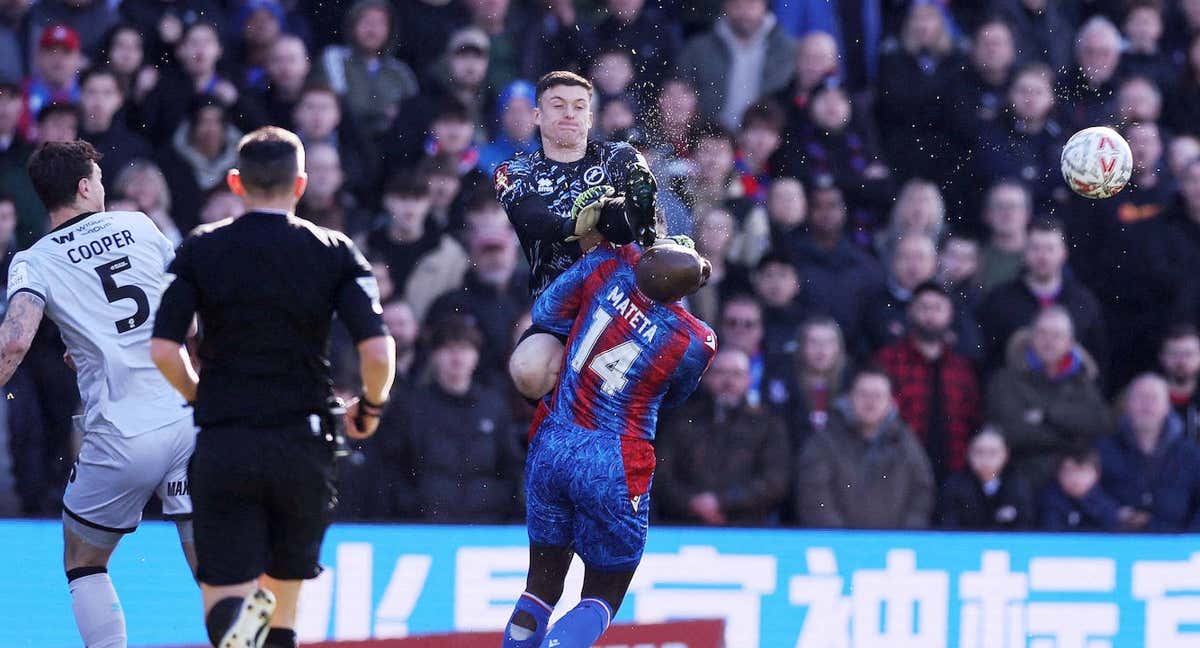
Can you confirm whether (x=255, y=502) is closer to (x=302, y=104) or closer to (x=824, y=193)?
(x=302, y=104)

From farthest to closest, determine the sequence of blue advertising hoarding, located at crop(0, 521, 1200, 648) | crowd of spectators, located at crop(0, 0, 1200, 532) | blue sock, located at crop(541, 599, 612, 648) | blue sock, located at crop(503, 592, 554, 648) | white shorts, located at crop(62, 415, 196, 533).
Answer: crowd of spectators, located at crop(0, 0, 1200, 532) < blue advertising hoarding, located at crop(0, 521, 1200, 648) < white shorts, located at crop(62, 415, 196, 533) < blue sock, located at crop(503, 592, 554, 648) < blue sock, located at crop(541, 599, 612, 648)

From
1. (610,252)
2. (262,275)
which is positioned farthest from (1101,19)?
(262,275)

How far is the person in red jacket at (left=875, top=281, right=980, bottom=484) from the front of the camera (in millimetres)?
12359

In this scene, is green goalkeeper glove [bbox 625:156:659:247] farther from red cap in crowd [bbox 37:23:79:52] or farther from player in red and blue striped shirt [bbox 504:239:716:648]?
red cap in crowd [bbox 37:23:79:52]

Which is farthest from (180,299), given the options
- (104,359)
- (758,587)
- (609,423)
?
(758,587)

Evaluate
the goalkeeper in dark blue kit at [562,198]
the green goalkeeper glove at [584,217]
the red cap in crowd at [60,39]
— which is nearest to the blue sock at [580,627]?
the goalkeeper in dark blue kit at [562,198]

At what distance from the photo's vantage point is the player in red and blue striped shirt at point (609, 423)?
769 centimetres

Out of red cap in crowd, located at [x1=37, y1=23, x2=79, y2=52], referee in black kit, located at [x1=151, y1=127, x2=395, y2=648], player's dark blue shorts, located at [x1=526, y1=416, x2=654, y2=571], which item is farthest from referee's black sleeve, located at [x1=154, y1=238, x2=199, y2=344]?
red cap in crowd, located at [x1=37, y1=23, x2=79, y2=52]

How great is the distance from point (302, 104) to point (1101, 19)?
5996 millimetres

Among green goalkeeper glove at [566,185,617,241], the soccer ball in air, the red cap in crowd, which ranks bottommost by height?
A: green goalkeeper glove at [566,185,617,241]

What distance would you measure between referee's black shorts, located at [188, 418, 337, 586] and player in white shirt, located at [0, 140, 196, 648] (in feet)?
4.02

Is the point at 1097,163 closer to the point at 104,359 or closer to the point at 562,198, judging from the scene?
the point at 562,198

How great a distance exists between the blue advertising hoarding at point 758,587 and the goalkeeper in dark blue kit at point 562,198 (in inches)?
105

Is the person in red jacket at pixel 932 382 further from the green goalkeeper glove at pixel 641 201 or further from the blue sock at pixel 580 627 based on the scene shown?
the blue sock at pixel 580 627
